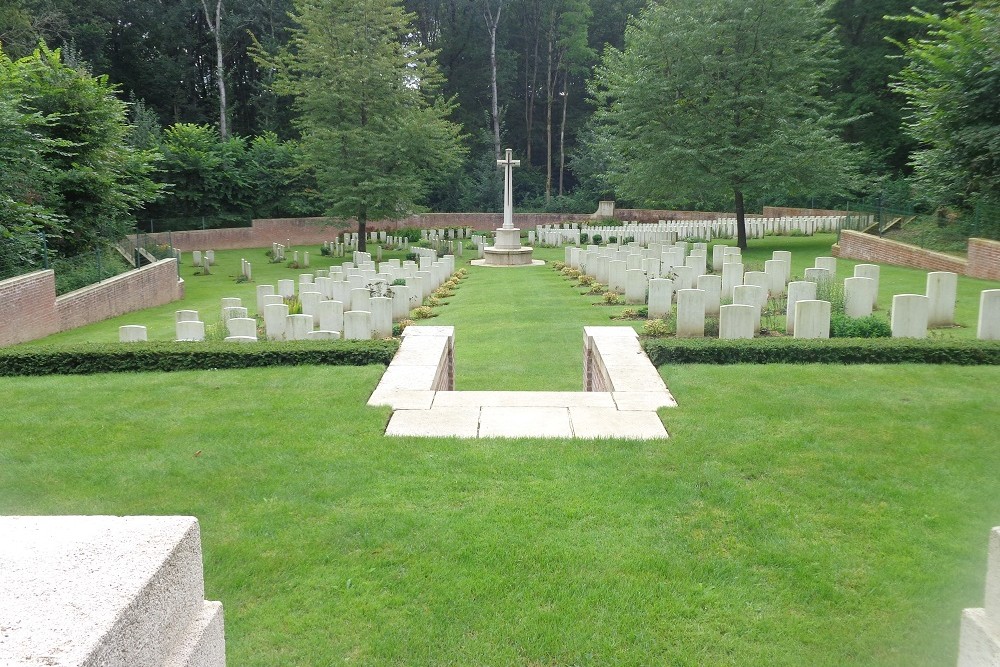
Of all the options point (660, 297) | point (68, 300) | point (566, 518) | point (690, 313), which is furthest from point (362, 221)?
point (566, 518)

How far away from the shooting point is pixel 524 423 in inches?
244

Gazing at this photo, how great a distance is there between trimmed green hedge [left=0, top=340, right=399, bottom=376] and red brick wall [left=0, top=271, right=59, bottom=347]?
657 cm

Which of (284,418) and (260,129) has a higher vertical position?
(260,129)

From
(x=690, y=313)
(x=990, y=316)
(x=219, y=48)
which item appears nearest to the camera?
(x=990, y=316)

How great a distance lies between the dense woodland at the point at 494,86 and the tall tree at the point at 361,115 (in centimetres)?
26

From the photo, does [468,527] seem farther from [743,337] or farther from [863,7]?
[863,7]

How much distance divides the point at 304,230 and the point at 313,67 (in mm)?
11710

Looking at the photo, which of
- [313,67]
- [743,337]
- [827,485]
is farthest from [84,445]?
[313,67]

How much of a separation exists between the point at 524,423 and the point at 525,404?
0.53 m

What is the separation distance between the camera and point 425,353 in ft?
27.6

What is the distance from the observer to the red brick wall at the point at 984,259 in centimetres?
1628

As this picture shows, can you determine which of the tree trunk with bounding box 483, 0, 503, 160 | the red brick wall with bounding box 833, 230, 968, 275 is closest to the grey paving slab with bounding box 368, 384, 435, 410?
the red brick wall with bounding box 833, 230, 968, 275

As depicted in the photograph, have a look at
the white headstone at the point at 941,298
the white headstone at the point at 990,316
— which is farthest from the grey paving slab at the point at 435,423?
the white headstone at the point at 941,298

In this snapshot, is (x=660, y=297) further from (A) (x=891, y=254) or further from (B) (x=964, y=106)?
(A) (x=891, y=254)
